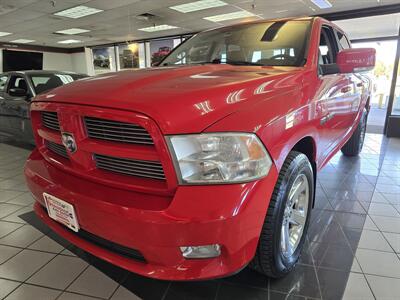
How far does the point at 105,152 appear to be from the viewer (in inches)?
51.2

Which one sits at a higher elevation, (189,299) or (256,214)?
(256,214)

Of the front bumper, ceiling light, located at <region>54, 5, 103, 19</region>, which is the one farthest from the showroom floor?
ceiling light, located at <region>54, 5, 103, 19</region>

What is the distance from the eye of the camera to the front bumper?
1106 millimetres

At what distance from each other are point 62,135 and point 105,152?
32 cm

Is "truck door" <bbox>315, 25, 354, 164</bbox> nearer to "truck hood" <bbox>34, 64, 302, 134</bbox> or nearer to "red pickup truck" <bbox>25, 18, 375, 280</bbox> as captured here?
"red pickup truck" <bbox>25, 18, 375, 280</bbox>

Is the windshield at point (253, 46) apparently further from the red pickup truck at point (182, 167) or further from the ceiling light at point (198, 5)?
the ceiling light at point (198, 5)

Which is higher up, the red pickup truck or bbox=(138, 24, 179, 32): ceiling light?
bbox=(138, 24, 179, 32): ceiling light

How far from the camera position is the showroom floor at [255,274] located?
5.29ft

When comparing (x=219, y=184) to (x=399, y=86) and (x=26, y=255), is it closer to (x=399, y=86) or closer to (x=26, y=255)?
(x=26, y=255)

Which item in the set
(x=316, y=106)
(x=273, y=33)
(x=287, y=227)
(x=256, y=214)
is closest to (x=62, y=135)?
(x=256, y=214)

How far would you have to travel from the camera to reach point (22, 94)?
15.0ft

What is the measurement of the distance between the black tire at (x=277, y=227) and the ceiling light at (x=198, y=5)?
18.8 ft

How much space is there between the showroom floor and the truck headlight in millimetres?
776

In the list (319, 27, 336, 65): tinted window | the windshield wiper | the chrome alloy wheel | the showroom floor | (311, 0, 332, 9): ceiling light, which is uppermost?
(311, 0, 332, 9): ceiling light
